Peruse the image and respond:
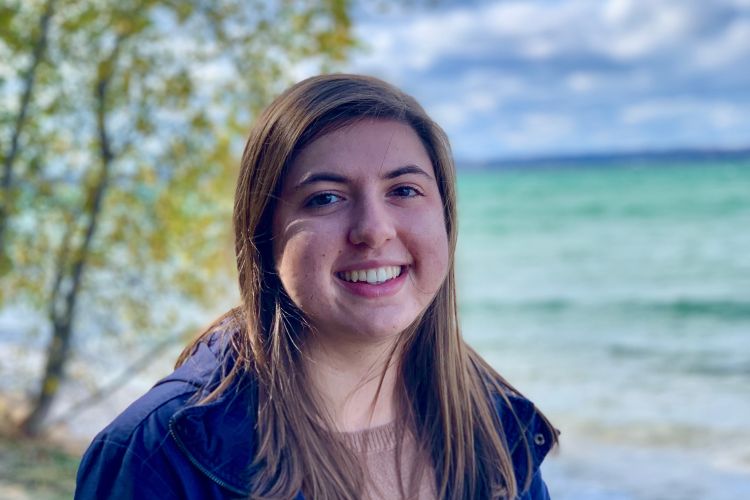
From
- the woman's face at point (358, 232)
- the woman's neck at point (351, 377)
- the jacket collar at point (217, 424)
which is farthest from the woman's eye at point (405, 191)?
the jacket collar at point (217, 424)

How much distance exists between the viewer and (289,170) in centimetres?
177

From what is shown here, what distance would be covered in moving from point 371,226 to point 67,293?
431 centimetres

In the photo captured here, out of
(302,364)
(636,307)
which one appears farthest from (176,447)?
(636,307)

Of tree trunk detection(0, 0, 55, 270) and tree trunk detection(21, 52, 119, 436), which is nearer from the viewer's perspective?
tree trunk detection(0, 0, 55, 270)

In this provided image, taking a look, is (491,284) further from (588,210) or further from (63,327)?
(588,210)

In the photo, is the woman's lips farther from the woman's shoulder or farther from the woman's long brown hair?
the woman's shoulder

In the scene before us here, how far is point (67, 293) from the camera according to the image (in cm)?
559

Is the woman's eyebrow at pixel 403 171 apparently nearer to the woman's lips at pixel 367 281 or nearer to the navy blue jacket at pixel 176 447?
the woman's lips at pixel 367 281

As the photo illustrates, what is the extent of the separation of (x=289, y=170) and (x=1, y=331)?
221 inches

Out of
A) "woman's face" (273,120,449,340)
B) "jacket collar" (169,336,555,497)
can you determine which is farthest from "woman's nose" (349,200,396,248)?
"jacket collar" (169,336,555,497)

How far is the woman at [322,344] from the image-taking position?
5.36ft

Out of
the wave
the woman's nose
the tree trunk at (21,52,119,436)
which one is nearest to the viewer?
the woman's nose

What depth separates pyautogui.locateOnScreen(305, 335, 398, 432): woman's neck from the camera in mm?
1857

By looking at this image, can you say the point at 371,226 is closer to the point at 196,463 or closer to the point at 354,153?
the point at 354,153
